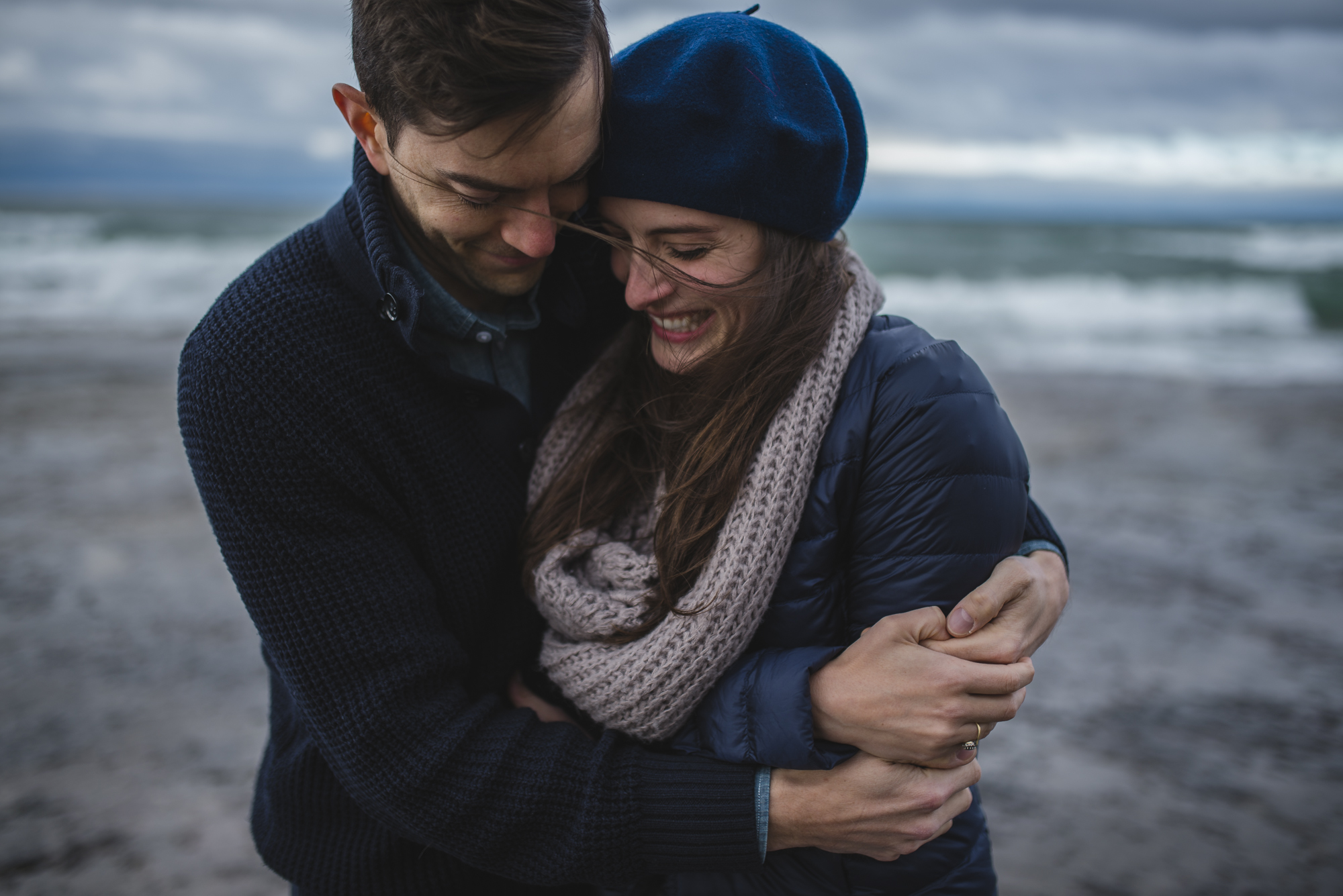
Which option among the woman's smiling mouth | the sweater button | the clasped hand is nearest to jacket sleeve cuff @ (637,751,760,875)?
the clasped hand

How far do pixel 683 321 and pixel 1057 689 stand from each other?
2.85 meters

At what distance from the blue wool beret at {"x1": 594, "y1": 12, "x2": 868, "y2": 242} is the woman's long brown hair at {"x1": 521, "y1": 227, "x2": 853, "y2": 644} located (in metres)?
0.10

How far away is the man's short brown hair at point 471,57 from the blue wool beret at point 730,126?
18cm

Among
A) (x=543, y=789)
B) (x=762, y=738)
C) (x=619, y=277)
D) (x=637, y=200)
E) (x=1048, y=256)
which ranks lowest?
(x=1048, y=256)

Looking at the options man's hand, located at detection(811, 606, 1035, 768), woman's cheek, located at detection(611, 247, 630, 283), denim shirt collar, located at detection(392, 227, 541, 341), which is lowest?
man's hand, located at detection(811, 606, 1035, 768)

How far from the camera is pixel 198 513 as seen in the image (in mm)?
5121

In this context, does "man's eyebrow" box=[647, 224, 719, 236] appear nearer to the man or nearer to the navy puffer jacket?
the man

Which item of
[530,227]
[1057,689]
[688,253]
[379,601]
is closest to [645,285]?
[688,253]

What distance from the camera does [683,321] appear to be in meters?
1.62

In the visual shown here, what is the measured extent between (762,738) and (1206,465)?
615 centimetres

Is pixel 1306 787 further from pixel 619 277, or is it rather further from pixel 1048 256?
pixel 1048 256

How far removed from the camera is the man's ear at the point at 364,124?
1.45 meters

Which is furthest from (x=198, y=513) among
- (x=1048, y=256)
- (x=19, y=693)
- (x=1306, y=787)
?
(x=1048, y=256)

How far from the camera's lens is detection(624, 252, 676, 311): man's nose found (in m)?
1.56
